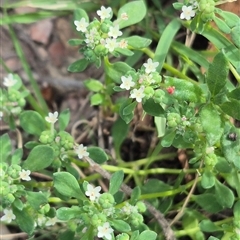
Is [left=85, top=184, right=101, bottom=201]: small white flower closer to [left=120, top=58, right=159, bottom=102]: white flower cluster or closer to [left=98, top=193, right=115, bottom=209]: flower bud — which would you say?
[left=98, top=193, right=115, bottom=209]: flower bud

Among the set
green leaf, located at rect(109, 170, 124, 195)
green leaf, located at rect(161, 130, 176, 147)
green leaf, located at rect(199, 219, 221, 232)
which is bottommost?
green leaf, located at rect(199, 219, 221, 232)

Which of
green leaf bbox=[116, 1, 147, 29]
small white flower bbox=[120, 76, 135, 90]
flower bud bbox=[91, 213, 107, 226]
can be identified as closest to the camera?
flower bud bbox=[91, 213, 107, 226]

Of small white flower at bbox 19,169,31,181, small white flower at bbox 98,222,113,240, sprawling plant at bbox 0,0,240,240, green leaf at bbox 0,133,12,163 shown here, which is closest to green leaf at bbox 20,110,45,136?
sprawling plant at bbox 0,0,240,240

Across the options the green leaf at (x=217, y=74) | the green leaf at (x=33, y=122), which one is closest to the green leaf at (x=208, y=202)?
the green leaf at (x=217, y=74)

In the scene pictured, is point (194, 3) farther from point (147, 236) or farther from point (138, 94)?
point (147, 236)

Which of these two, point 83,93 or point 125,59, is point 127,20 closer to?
point 125,59

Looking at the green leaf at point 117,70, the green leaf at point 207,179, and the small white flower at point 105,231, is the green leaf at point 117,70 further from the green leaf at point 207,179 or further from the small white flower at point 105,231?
the small white flower at point 105,231
